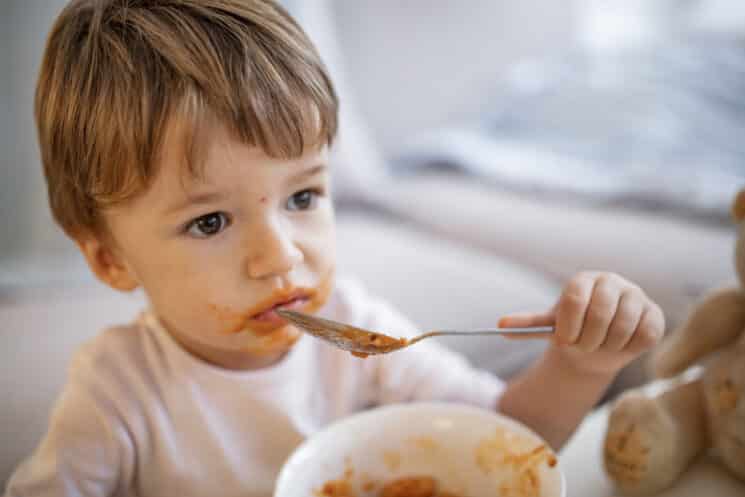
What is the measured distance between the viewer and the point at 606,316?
48 centimetres

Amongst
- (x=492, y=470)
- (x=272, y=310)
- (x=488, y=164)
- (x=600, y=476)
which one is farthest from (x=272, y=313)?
(x=488, y=164)

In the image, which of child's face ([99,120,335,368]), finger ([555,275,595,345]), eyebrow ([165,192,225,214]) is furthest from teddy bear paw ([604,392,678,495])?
eyebrow ([165,192,225,214])

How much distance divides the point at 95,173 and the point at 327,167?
0.18 metres

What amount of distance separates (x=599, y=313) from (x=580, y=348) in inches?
1.7

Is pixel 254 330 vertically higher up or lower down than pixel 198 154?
lower down

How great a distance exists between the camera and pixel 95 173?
0.49m

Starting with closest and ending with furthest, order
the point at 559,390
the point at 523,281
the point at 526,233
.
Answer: the point at 559,390
the point at 523,281
the point at 526,233

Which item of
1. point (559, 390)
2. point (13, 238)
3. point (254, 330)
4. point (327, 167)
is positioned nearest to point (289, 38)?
point (327, 167)

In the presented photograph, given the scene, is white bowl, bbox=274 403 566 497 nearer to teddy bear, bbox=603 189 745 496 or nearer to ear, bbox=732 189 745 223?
teddy bear, bbox=603 189 745 496

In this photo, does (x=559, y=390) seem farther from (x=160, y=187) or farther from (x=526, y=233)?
(x=526, y=233)

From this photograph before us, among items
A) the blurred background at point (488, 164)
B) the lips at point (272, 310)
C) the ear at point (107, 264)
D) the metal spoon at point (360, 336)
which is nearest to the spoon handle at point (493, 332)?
the metal spoon at point (360, 336)

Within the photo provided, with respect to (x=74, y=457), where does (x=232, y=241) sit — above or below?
above

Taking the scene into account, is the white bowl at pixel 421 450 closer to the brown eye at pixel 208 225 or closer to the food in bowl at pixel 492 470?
the food in bowl at pixel 492 470

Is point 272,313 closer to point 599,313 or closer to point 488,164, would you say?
point 599,313
